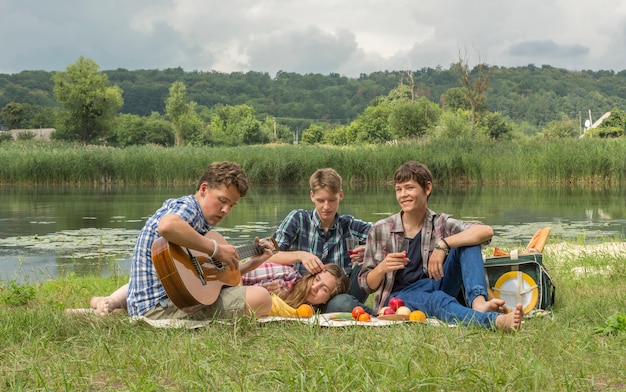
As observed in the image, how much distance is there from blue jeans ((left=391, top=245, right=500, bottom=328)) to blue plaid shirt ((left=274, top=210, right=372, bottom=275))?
567 mm

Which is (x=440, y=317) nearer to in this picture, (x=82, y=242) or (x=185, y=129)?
(x=82, y=242)

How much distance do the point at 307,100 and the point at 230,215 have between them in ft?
308

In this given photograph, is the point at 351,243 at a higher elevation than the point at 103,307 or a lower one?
higher

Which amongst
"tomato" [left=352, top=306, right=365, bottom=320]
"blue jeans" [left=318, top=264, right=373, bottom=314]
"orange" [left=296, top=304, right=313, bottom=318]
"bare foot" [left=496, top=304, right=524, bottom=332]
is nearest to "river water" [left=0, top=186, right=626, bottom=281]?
"blue jeans" [left=318, top=264, right=373, bottom=314]

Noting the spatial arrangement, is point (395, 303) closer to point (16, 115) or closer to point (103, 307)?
point (103, 307)

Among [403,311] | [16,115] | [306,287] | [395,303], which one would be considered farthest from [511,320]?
[16,115]

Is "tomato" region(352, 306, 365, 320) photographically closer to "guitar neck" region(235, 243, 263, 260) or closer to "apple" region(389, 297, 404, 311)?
"apple" region(389, 297, 404, 311)

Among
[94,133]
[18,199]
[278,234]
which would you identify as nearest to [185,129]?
[94,133]

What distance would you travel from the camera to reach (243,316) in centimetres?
389

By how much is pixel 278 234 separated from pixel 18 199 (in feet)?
49.5

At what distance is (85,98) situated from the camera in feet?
177

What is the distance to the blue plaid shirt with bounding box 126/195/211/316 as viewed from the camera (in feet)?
13.1

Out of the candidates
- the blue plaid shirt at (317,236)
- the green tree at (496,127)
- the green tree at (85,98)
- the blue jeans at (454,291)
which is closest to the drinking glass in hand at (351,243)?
the blue plaid shirt at (317,236)

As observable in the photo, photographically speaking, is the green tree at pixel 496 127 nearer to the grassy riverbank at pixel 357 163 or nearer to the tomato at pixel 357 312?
the grassy riverbank at pixel 357 163
